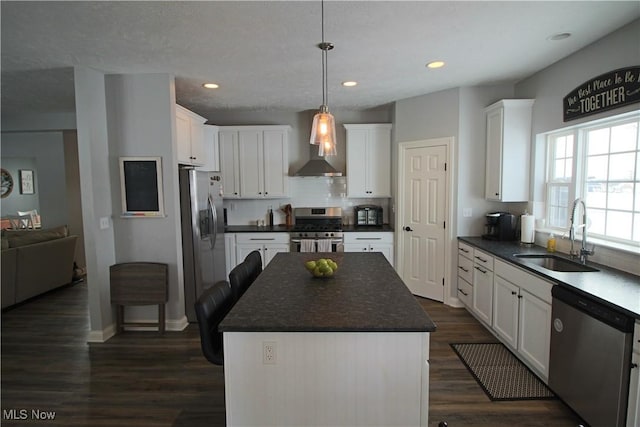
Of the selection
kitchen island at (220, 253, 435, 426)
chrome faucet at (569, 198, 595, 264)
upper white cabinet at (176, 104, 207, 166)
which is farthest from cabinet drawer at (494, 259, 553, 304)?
upper white cabinet at (176, 104, 207, 166)

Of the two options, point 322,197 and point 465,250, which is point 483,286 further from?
point 322,197

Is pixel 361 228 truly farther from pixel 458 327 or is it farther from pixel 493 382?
pixel 493 382

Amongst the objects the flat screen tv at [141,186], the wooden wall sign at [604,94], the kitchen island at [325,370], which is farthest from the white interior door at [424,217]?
the flat screen tv at [141,186]

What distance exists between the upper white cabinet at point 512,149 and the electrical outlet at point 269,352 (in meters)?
3.07

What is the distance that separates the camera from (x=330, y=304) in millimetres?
1835

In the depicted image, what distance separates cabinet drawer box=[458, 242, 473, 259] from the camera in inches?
147

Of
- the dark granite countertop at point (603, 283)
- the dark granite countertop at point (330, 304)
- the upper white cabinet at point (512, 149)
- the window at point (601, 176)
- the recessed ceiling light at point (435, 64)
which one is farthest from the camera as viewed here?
the upper white cabinet at point (512, 149)

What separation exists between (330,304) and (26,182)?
7.70m

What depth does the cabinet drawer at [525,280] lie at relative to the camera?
7.87 feet

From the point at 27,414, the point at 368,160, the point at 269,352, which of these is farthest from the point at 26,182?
the point at 269,352

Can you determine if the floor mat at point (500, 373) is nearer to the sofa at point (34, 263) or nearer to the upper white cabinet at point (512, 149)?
the upper white cabinet at point (512, 149)

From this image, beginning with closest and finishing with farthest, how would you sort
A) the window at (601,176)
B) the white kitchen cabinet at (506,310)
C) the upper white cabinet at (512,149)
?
the window at (601,176) → the white kitchen cabinet at (506,310) → the upper white cabinet at (512,149)

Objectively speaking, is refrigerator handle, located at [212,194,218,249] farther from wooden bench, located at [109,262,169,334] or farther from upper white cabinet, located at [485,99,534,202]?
upper white cabinet, located at [485,99,534,202]

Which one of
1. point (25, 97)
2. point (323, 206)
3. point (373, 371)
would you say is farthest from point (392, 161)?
point (25, 97)
